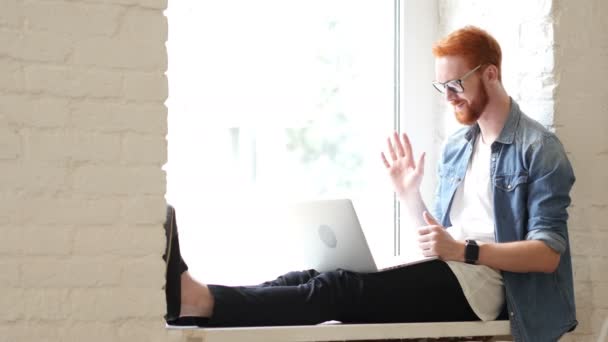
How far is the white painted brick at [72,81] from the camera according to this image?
2.34 m

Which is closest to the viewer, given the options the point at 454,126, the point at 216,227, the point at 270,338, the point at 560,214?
the point at 270,338

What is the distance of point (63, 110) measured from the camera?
2355 mm

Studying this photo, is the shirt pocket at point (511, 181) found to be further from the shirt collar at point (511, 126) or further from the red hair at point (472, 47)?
the red hair at point (472, 47)

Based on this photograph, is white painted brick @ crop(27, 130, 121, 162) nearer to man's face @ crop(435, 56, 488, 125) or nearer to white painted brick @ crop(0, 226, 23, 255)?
white painted brick @ crop(0, 226, 23, 255)

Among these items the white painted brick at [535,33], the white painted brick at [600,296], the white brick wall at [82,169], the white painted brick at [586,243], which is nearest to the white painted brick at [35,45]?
the white brick wall at [82,169]

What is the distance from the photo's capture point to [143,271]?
242cm

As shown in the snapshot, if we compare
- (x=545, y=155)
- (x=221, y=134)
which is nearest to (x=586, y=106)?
(x=545, y=155)

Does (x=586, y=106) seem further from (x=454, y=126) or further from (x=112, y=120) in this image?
(x=112, y=120)

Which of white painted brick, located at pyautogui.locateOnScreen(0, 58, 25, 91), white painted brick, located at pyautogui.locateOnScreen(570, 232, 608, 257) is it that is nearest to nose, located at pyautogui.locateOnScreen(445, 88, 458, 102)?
white painted brick, located at pyautogui.locateOnScreen(570, 232, 608, 257)

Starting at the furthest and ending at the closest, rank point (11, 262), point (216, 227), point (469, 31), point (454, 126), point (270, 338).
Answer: point (454, 126)
point (216, 227)
point (469, 31)
point (270, 338)
point (11, 262)

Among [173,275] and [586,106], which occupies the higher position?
[586,106]

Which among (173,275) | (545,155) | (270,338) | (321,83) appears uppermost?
(321,83)

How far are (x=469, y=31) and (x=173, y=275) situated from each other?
121 cm

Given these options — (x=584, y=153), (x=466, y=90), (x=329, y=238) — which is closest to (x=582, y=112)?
(x=584, y=153)
